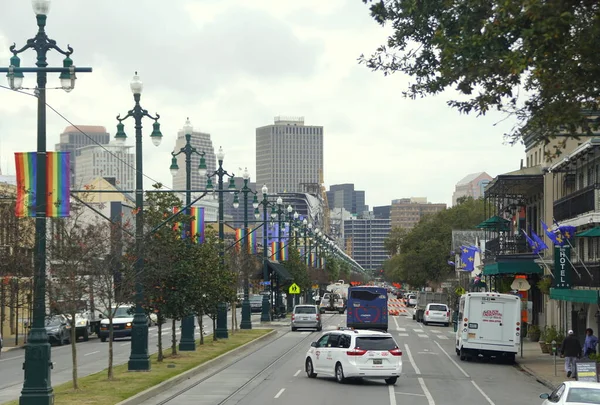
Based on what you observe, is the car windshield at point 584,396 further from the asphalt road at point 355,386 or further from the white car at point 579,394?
the asphalt road at point 355,386

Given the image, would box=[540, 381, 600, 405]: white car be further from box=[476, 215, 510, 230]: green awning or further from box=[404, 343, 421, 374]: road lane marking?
box=[476, 215, 510, 230]: green awning

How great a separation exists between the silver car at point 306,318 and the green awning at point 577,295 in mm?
21546

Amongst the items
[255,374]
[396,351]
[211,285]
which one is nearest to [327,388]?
[396,351]

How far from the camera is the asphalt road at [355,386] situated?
24172mm

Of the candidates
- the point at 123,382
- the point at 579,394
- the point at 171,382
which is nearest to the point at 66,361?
the point at 171,382

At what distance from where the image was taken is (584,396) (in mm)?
16000

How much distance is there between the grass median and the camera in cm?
2250

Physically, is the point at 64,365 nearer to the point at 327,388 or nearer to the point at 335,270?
the point at 327,388

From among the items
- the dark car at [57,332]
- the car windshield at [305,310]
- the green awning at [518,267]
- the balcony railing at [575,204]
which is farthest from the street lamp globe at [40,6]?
the car windshield at [305,310]

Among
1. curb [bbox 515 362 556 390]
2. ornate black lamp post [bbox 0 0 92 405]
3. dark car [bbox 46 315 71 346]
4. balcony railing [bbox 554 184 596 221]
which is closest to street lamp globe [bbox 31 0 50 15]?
ornate black lamp post [bbox 0 0 92 405]

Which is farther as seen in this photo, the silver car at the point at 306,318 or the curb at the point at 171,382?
the silver car at the point at 306,318

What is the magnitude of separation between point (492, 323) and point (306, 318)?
2489 centimetres

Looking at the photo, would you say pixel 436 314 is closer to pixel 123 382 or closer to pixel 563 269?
pixel 563 269

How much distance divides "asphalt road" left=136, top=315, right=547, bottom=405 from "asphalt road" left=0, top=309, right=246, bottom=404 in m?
4.18
